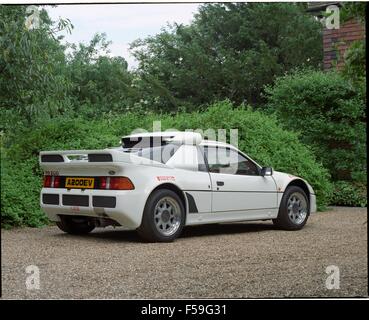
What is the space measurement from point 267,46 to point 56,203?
3.08 meters

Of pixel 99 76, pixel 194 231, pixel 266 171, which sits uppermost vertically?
pixel 99 76

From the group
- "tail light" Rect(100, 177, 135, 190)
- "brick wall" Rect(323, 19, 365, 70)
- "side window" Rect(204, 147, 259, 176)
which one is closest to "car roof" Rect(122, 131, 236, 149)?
"side window" Rect(204, 147, 259, 176)

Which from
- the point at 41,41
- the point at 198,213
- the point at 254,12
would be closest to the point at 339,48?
the point at 254,12

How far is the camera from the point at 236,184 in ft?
22.3

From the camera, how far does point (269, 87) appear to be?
7441 millimetres

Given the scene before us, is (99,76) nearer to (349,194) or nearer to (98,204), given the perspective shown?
(98,204)

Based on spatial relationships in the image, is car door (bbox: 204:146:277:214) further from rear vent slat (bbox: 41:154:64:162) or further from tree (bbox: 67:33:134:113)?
rear vent slat (bbox: 41:154:64:162)

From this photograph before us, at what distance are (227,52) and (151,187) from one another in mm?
1881

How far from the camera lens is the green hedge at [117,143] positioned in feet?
20.9

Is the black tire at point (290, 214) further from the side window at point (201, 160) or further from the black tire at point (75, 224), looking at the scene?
the black tire at point (75, 224)

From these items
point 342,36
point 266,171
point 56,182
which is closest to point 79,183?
point 56,182

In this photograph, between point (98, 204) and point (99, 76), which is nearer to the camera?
point (99, 76)

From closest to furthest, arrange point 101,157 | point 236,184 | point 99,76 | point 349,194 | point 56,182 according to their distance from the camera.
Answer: point 99,76 → point 101,157 → point 56,182 → point 349,194 → point 236,184

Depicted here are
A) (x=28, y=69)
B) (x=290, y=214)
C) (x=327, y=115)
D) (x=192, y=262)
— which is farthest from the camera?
(x=327, y=115)
